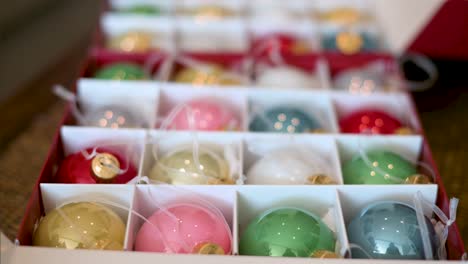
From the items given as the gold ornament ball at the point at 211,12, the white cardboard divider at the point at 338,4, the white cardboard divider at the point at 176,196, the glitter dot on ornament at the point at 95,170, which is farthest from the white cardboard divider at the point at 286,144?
the white cardboard divider at the point at 338,4

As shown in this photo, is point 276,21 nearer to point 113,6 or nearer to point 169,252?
point 113,6

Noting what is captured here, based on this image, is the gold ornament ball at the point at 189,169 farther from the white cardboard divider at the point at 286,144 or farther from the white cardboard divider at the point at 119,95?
the white cardboard divider at the point at 119,95

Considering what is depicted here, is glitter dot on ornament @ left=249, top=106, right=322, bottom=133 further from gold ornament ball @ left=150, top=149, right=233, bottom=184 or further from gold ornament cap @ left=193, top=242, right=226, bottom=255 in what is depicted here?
gold ornament cap @ left=193, top=242, right=226, bottom=255

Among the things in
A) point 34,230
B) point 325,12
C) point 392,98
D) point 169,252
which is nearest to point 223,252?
point 169,252

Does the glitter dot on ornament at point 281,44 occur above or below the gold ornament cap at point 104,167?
below

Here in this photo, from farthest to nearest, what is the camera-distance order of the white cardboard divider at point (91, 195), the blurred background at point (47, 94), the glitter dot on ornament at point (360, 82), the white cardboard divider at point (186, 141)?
the glitter dot on ornament at point (360, 82), the blurred background at point (47, 94), the white cardboard divider at point (186, 141), the white cardboard divider at point (91, 195)
